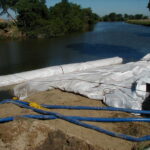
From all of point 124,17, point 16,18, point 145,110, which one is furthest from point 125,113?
point 124,17

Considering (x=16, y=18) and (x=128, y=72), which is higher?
(x=16, y=18)

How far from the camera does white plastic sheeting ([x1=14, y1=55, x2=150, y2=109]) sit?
2.90m

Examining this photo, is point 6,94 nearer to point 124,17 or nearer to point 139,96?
point 139,96

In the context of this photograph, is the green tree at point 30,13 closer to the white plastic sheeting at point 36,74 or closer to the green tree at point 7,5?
the green tree at point 7,5

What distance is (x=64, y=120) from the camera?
259 cm

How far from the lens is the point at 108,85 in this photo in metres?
3.35

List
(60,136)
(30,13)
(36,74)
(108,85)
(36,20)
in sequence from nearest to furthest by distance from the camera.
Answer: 1. (60,136)
2. (108,85)
3. (36,74)
4. (30,13)
5. (36,20)

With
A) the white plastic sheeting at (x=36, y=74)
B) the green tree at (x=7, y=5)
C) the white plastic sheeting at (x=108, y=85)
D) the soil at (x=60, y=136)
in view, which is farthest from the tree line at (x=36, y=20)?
the soil at (x=60, y=136)

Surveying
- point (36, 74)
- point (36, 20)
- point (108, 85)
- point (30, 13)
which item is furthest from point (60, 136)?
point (30, 13)

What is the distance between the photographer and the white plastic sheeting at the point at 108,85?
2.90 metres

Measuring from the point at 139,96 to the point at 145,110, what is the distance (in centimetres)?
23

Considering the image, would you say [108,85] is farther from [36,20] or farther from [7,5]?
[7,5]

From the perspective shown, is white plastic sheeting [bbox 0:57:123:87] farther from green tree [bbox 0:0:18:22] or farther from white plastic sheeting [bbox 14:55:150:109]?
green tree [bbox 0:0:18:22]

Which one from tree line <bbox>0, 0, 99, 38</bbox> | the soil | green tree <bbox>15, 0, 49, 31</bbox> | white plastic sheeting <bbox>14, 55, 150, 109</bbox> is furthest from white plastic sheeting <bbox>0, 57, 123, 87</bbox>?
green tree <bbox>15, 0, 49, 31</bbox>
